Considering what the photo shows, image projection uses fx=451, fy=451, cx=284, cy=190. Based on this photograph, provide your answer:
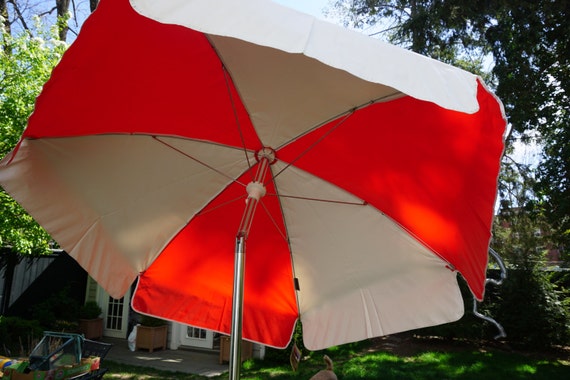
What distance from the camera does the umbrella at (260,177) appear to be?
6.27 ft

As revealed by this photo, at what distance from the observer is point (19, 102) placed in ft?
23.1

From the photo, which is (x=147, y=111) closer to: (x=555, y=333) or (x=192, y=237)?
(x=192, y=237)

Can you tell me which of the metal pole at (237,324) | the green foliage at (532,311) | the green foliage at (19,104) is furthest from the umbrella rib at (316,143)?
the green foliage at (532,311)

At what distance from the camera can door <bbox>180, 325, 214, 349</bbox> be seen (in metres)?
9.91

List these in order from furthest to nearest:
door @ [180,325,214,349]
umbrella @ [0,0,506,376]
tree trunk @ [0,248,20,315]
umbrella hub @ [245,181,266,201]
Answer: tree trunk @ [0,248,20,315], door @ [180,325,214,349], umbrella hub @ [245,181,266,201], umbrella @ [0,0,506,376]

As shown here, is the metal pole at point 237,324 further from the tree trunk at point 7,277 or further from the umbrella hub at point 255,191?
the tree trunk at point 7,277

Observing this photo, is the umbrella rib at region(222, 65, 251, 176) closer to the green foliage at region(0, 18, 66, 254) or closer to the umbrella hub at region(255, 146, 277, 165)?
the umbrella hub at region(255, 146, 277, 165)

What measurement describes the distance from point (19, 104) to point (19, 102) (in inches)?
1.3

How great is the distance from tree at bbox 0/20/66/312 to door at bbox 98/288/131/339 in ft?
12.1

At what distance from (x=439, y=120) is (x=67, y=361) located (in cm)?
458

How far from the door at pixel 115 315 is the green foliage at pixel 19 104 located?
3.77m

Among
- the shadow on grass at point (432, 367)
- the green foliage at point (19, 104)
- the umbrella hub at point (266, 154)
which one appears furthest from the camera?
the shadow on grass at point (432, 367)

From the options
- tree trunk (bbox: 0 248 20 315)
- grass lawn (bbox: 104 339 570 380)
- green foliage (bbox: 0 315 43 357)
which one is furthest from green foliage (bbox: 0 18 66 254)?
tree trunk (bbox: 0 248 20 315)

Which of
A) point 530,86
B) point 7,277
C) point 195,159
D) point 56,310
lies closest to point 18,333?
point 56,310
